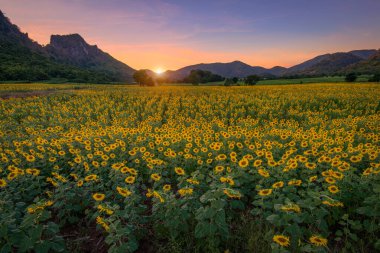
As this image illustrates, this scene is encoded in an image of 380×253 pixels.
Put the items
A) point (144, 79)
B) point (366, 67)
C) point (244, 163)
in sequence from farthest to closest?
point (366, 67) → point (144, 79) → point (244, 163)

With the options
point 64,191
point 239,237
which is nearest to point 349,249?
point 239,237

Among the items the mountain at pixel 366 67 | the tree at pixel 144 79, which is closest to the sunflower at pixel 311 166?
the tree at pixel 144 79

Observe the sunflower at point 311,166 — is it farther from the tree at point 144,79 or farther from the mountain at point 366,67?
the mountain at point 366,67

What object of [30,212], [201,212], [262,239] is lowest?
[262,239]

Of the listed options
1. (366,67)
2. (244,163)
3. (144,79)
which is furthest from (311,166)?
(366,67)

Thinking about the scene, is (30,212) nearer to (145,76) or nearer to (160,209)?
(160,209)

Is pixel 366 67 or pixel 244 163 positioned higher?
pixel 366 67

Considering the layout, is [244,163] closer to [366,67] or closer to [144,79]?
[144,79]

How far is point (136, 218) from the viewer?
373 centimetres

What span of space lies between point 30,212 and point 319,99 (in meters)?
22.5

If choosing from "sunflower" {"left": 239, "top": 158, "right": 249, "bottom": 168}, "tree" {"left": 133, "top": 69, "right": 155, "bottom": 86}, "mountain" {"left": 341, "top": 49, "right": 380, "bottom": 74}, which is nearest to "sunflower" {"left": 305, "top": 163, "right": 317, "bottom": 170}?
"sunflower" {"left": 239, "top": 158, "right": 249, "bottom": 168}

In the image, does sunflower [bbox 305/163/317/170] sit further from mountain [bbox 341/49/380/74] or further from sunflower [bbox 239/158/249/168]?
mountain [bbox 341/49/380/74]

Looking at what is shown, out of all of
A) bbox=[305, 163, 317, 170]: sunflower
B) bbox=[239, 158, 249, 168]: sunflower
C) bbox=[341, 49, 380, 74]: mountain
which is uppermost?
bbox=[341, 49, 380, 74]: mountain

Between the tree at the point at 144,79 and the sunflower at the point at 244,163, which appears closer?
the sunflower at the point at 244,163
